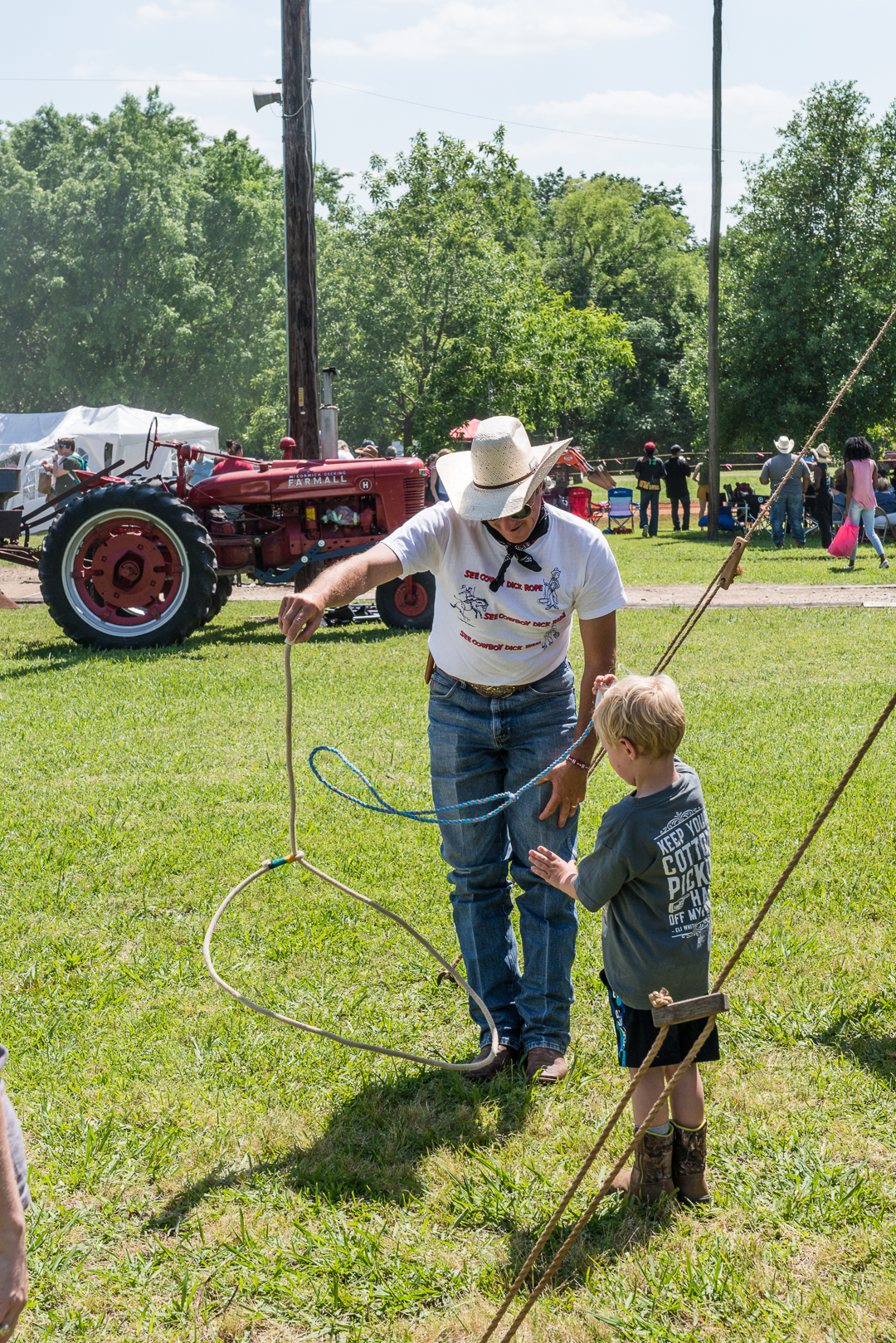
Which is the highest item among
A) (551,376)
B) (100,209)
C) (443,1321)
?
(100,209)

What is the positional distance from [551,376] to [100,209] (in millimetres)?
19986

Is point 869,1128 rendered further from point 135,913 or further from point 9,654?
point 9,654

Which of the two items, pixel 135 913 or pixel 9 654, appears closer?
pixel 135 913

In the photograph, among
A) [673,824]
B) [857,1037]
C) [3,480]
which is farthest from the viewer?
[3,480]

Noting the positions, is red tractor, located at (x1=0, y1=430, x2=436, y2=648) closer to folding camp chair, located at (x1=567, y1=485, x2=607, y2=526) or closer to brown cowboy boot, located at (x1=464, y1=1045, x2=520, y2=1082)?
brown cowboy boot, located at (x1=464, y1=1045, x2=520, y2=1082)

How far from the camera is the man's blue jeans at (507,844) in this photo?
3.47 metres

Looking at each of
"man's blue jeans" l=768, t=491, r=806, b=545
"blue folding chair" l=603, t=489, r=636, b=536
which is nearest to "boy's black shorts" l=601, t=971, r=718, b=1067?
"man's blue jeans" l=768, t=491, r=806, b=545

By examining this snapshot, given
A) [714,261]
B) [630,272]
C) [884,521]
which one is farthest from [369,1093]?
[630,272]

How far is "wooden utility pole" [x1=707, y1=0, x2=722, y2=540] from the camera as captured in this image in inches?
859

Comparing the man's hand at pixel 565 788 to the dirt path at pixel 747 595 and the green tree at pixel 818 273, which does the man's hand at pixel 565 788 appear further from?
the green tree at pixel 818 273

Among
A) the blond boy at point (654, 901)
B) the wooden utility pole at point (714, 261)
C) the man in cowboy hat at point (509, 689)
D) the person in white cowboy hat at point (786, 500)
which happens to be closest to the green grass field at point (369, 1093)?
the blond boy at point (654, 901)

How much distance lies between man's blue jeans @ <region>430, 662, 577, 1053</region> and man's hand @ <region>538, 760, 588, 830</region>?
0.15 feet

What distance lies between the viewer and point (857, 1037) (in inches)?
144

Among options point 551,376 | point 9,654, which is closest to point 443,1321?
point 9,654
